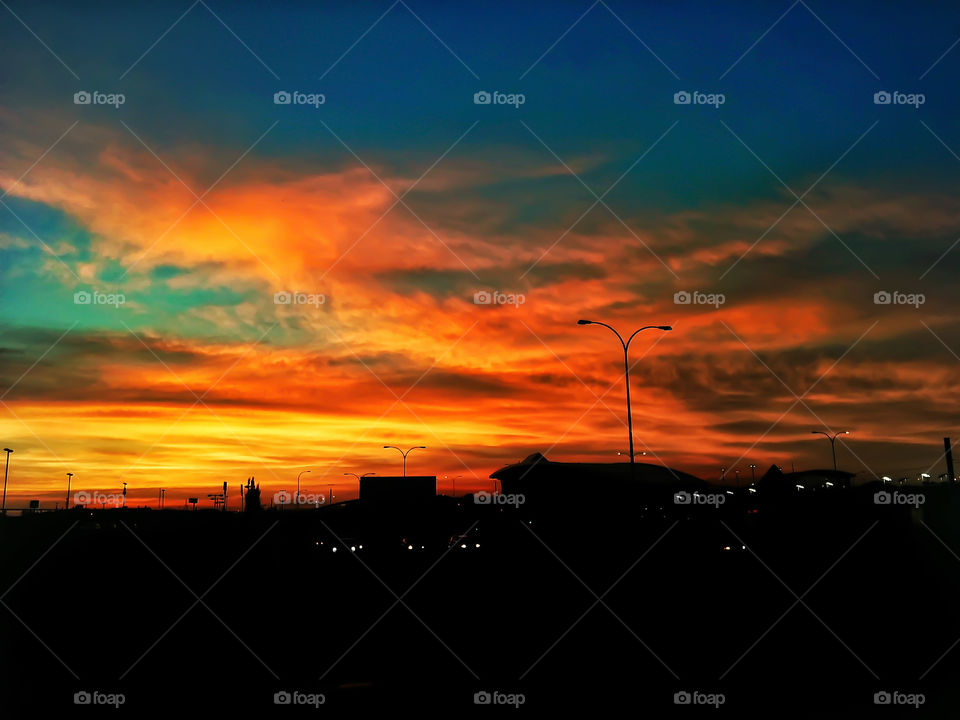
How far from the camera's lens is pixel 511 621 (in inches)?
968

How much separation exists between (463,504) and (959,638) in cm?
7492

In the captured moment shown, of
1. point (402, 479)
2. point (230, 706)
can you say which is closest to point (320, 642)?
point (230, 706)

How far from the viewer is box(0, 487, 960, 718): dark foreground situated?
14.3 metres

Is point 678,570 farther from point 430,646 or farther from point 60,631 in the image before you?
point 60,631

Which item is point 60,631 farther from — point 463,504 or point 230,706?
point 463,504

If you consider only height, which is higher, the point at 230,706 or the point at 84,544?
the point at 84,544

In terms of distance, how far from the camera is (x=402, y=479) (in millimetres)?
89125

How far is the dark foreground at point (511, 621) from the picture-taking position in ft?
46.9

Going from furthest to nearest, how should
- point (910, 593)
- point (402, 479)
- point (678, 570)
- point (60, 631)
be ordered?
point (402, 479)
point (678, 570)
point (910, 593)
point (60, 631)

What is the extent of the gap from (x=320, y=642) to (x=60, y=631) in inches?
365

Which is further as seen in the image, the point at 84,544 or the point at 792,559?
the point at 84,544

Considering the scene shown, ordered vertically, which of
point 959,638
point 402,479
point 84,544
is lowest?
point 959,638

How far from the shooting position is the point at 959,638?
1995 cm

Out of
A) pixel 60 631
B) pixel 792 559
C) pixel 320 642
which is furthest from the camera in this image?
pixel 792 559
